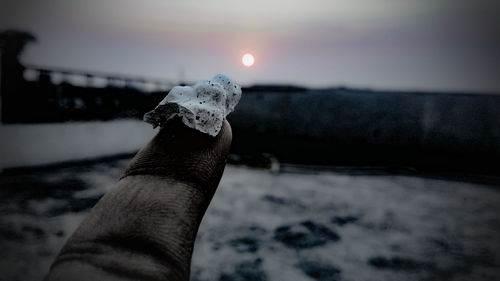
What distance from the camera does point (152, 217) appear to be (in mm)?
1180

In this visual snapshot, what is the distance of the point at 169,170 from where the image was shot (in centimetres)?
138

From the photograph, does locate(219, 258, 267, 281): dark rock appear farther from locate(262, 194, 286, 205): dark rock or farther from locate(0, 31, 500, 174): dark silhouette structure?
locate(0, 31, 500, 174): dark silhouette structure

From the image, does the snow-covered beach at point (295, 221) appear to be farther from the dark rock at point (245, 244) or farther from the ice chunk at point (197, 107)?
the ice chunk at point (197, 107)

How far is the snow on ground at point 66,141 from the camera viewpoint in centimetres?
535

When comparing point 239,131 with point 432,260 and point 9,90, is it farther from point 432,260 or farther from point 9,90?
point 432,260

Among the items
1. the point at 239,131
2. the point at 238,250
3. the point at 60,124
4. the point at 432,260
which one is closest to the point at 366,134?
the point at 239,131

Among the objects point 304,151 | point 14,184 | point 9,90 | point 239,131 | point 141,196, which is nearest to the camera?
point 141,196

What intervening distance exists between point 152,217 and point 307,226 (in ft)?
9.81

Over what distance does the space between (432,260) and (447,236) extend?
818 millimetres

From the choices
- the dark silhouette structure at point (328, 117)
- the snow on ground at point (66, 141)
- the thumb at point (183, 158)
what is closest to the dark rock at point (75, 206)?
the snow on ground at point (66, 141)

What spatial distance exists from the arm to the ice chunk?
8 cm

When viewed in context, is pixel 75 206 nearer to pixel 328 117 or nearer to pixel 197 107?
pixel 197 107

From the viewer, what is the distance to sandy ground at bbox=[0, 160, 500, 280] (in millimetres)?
2795

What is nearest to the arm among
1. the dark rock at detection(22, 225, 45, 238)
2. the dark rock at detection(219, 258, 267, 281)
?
the dark rock at detection(219, 258, 267, 281)
